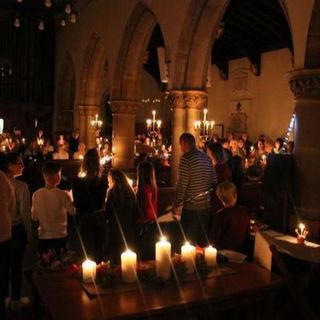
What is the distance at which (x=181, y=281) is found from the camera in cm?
304

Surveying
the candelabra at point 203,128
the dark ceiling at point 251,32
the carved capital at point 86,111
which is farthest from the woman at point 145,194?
the carved capital at point 86,111

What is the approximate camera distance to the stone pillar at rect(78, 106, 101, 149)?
50.7 ft

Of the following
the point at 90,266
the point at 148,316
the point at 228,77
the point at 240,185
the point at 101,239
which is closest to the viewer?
the point at 148,316

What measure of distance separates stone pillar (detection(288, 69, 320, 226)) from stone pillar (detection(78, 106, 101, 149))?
10350 millimetres

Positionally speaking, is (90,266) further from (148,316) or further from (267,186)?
(267,186)

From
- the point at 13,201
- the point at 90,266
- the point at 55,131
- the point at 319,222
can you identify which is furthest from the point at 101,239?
the point at 55,131

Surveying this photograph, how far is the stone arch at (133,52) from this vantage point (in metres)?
10.8

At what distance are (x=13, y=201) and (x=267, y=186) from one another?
3.13 m

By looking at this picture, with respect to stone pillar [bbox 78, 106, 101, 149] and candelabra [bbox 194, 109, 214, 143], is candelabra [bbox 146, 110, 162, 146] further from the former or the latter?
stone pillar [bbox 78, 106, 101, 149]

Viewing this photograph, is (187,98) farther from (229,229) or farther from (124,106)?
(229,229)

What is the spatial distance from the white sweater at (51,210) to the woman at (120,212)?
41 centimetres

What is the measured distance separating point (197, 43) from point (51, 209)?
5.21 m

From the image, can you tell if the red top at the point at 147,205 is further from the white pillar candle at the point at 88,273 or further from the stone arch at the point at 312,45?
the stone arch at the point at 312,45

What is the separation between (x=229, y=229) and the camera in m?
3.79
